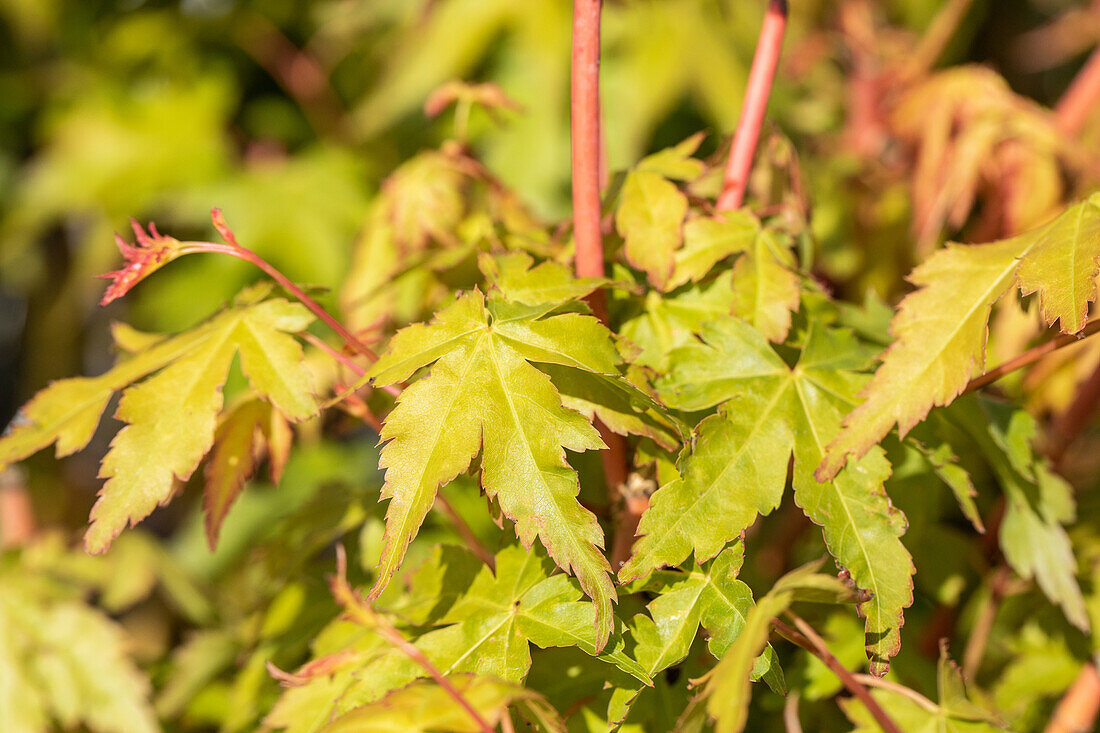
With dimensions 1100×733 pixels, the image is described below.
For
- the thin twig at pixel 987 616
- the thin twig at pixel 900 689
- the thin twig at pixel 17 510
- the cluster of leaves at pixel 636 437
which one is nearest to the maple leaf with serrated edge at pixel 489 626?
the cluster of leaves at pixel 636 437

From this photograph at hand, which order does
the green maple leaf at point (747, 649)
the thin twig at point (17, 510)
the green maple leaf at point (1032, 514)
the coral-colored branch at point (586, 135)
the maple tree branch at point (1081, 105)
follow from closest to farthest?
the green maple leaf at point (747, 649) < the coral-colored branch at point (586, 135) < the green maple leaf at point (1032, 514) < the maple tree branch at point (1081, 105) < the thin twig at point (17, 510)

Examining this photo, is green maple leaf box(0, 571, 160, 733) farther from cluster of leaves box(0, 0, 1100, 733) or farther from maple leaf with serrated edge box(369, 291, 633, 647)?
maple leaf with serrated edge box(369, 291, 633, 647)

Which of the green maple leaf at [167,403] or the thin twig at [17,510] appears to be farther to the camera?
the thin twig at [17,510]

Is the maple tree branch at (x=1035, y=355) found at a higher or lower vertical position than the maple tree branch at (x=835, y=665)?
higher

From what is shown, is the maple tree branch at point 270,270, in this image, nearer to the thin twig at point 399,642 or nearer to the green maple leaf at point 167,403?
the green maple leaf at point 167,403

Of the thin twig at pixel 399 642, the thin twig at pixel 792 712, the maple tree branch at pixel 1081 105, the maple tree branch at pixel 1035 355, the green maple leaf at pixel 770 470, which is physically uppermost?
the maple tree branch at pixel 1081 105

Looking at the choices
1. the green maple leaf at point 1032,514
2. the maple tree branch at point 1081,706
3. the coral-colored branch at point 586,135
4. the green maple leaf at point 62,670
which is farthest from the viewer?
the green maple leaf at point 62,670

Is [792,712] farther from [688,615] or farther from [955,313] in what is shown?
[955,313]
